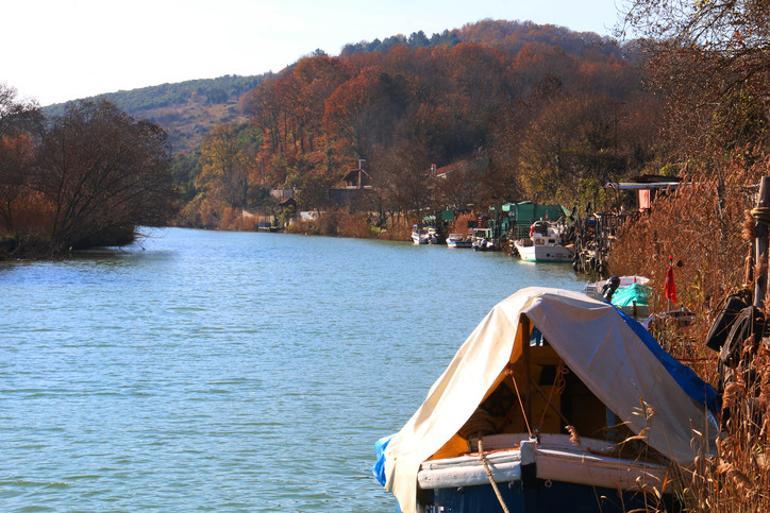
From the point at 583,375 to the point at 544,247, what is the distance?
53.6 metres

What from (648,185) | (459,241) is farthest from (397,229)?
(648,185)

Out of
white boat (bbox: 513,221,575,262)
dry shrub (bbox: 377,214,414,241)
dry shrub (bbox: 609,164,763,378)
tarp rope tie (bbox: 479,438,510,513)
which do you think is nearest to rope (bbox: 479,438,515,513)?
tarp rope tie (bbox: 479,438,510,513)

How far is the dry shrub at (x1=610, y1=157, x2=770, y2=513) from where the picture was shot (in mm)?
8484

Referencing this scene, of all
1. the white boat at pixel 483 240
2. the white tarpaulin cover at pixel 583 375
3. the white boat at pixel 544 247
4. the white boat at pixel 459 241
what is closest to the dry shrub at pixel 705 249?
the white tarpaulin cover at pixel 583 375

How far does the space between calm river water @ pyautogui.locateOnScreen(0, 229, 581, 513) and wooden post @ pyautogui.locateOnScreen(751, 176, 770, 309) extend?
4795mm

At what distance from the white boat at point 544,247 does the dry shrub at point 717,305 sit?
27975 mm

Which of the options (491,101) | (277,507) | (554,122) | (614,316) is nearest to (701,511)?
(614,316)

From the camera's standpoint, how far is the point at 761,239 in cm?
1212

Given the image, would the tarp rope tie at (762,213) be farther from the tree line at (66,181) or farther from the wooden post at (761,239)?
the tree line at (66,181)

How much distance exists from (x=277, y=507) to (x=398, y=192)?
9292cm

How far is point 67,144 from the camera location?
63406 millimetres

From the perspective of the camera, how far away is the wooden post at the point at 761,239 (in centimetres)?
1180

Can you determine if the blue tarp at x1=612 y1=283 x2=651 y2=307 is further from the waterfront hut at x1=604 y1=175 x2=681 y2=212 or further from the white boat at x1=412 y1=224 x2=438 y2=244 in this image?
the white boat at x1=412 y1=224 x2=438 y2=244

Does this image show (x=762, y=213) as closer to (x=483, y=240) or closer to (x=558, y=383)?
(x=558, y=383)
